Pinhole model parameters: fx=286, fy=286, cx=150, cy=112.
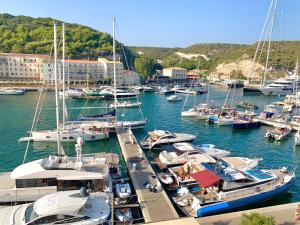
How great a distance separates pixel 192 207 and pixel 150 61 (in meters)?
Result: 142

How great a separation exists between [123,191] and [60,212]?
7266mm

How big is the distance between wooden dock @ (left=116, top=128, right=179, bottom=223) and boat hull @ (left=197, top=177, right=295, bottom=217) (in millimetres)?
2630

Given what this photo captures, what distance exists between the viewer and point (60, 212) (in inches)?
643

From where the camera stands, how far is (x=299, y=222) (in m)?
18.2

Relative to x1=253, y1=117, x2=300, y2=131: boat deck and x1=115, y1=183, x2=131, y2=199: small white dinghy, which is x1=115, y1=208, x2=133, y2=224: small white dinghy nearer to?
x1=115, y1=183, x2=131, y2=199: small white dinghy

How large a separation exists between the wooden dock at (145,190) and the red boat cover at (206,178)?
2.91m

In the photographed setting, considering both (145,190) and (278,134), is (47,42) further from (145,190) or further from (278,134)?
(145,190)

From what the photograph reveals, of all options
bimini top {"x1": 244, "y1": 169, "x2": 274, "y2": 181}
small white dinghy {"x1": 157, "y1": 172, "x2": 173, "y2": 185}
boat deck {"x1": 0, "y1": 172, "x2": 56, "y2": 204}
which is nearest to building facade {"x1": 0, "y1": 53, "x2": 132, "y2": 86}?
small white dinghy {"x1": 157, "y1": 172, "x2": 173, "y2": 185}

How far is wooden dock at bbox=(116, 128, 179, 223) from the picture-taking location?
19.5 meters

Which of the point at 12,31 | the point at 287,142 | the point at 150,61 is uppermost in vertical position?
the point at 12,31

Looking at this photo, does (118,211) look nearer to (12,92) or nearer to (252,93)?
(12,92)

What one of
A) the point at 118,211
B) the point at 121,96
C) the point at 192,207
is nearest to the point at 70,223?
the point at 118,211

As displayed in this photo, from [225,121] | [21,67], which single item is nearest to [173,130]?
[225,121]

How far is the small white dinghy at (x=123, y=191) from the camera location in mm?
22381
